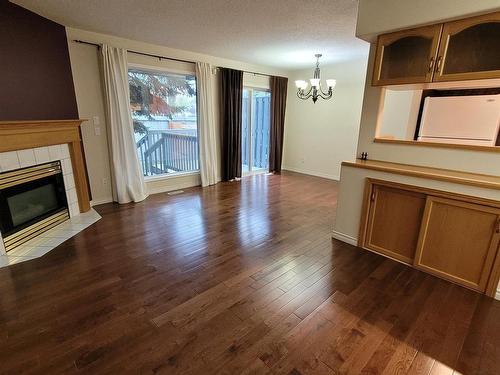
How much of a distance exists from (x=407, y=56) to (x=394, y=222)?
1600 millimetres

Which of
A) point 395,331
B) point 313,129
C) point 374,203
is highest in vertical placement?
point 313,129

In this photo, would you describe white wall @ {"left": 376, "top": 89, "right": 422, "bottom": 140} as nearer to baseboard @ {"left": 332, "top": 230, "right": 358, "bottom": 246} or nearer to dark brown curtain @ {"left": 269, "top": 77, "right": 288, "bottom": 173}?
baseboard @ {"left": 332, "top": 230, "right": 358, "bottom": 246}

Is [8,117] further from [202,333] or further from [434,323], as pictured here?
[434,323]

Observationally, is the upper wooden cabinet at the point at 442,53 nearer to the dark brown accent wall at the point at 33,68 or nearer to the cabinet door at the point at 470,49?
the cabinet door at the point at 470,49

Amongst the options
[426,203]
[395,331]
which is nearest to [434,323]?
[395,331]

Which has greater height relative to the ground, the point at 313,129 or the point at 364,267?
the point at 313,129

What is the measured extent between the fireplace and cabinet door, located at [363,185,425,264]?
12.3 ft

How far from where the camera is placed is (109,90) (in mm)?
3768

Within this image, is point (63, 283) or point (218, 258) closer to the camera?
point (63, 283)

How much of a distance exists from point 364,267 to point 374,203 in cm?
68

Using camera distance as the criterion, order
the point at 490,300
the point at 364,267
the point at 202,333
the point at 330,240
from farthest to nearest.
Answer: the point at 330,240
the point at 364,267
the point at 490,300
the point at 202,333

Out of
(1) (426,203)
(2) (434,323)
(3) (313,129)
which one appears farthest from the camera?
(3) (313,129)

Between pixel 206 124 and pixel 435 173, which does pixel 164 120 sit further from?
pixel 435 173

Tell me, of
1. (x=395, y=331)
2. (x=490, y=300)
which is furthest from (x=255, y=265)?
(x=490, y=300)
